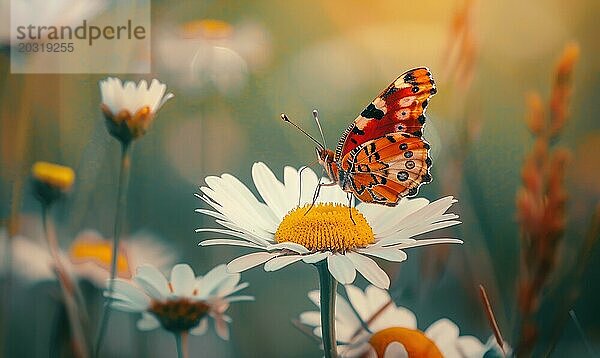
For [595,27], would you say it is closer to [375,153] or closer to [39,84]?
[375,153]

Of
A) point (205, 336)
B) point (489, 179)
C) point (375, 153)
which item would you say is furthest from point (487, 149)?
point (205, 336)

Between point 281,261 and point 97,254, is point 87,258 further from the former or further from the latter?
point 281,261

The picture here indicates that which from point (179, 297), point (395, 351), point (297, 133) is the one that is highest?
point (297, 133)

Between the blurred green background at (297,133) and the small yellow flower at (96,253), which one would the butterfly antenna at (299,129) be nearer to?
the blurred green background at (297,133)

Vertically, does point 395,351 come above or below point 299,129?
below

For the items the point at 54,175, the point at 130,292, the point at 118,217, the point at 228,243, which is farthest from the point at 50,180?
the point at 228,243

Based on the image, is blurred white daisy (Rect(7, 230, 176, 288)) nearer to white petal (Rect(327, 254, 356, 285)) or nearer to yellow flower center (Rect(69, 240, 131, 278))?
yellow flower center (Rect(69, 240, 131, 278))

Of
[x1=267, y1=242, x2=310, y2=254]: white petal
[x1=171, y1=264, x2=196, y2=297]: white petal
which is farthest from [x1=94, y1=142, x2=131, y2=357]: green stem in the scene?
[x1=267, y1=242, x2=310, y2=254]: white petal
